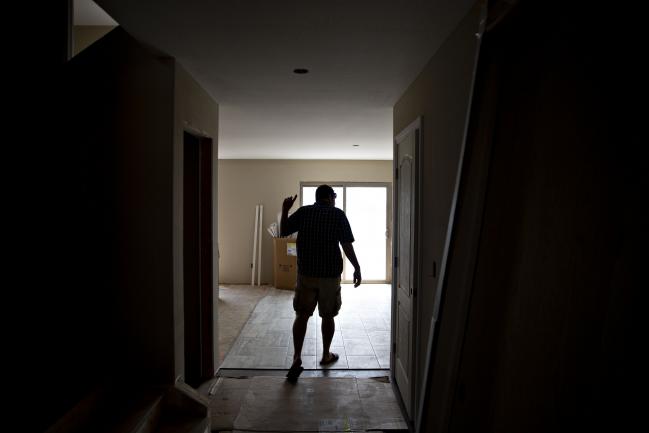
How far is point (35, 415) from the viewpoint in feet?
7.17

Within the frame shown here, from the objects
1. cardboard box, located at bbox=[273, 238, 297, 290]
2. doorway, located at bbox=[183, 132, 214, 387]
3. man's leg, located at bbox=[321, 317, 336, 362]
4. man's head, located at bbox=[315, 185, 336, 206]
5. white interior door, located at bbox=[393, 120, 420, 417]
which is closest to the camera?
white interior door, located at bbox=[393, 120, 420, 417]

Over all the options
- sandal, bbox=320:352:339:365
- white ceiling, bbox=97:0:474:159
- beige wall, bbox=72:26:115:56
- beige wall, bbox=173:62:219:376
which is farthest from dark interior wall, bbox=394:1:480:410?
beige wall, bbox=72:26:115:56

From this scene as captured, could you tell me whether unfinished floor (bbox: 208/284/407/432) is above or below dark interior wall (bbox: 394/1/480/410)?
below

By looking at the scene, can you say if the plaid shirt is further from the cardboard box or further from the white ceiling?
the cardboard box

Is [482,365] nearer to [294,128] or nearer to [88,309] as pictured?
[88,309]

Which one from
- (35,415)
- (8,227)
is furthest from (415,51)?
(35,415)

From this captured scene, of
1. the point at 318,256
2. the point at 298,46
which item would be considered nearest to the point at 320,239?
the point at 318,256

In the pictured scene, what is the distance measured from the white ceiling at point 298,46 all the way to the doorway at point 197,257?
1.85 feet

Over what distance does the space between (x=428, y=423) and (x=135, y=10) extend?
6.55ft

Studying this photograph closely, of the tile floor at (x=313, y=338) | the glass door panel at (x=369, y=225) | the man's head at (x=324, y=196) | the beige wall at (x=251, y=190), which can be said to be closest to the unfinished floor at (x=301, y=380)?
the tile floor at (x=313, y=338)

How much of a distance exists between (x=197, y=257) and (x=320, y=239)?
993 mm

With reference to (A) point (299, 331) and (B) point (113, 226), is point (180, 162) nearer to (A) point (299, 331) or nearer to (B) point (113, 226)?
(B) point (113, 226)

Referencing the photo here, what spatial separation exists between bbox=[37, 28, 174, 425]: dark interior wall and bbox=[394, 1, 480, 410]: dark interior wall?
5.02 ft

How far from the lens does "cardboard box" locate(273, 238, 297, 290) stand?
726 cm
